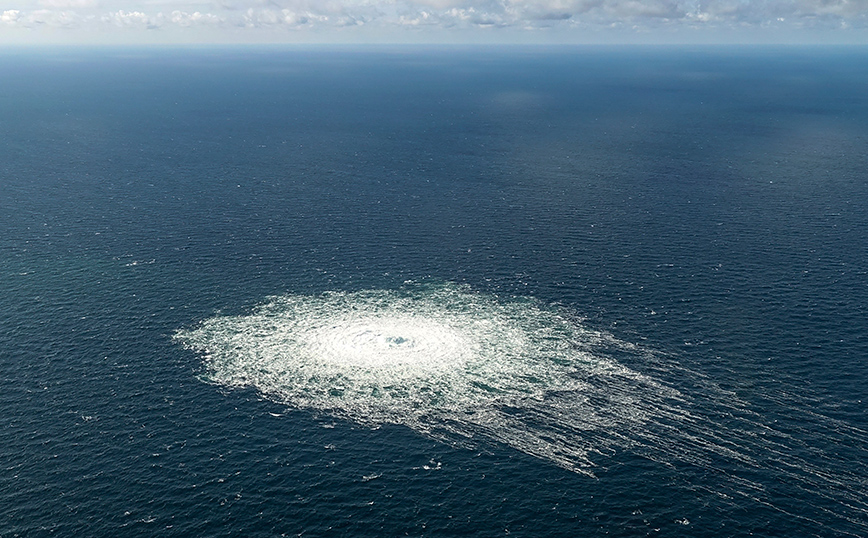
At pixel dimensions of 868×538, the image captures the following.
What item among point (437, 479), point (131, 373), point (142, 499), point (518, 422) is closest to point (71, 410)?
point (131, 373)

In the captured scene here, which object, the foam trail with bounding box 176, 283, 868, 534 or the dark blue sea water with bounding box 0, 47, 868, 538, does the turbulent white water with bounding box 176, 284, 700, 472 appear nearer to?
the foam trail with bounding box 176, 283, 868, 534

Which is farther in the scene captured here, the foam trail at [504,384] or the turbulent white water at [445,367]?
the turbulent white water at [445,367]

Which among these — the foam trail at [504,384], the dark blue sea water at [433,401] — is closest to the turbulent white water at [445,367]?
Answer: the foam trail at [504,384]

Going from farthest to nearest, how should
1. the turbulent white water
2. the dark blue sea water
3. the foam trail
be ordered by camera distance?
the turbulent white water → the foam trail → the dark blue sea water

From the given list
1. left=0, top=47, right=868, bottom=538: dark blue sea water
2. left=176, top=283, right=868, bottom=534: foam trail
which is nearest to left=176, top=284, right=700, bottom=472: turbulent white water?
left=176, top=283, right=868, bottom=534: foam trail

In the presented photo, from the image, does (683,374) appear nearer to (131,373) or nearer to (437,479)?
(437,479)

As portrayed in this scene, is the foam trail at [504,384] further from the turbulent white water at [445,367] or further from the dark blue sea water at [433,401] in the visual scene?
the dark blue sea water at [433,401]
